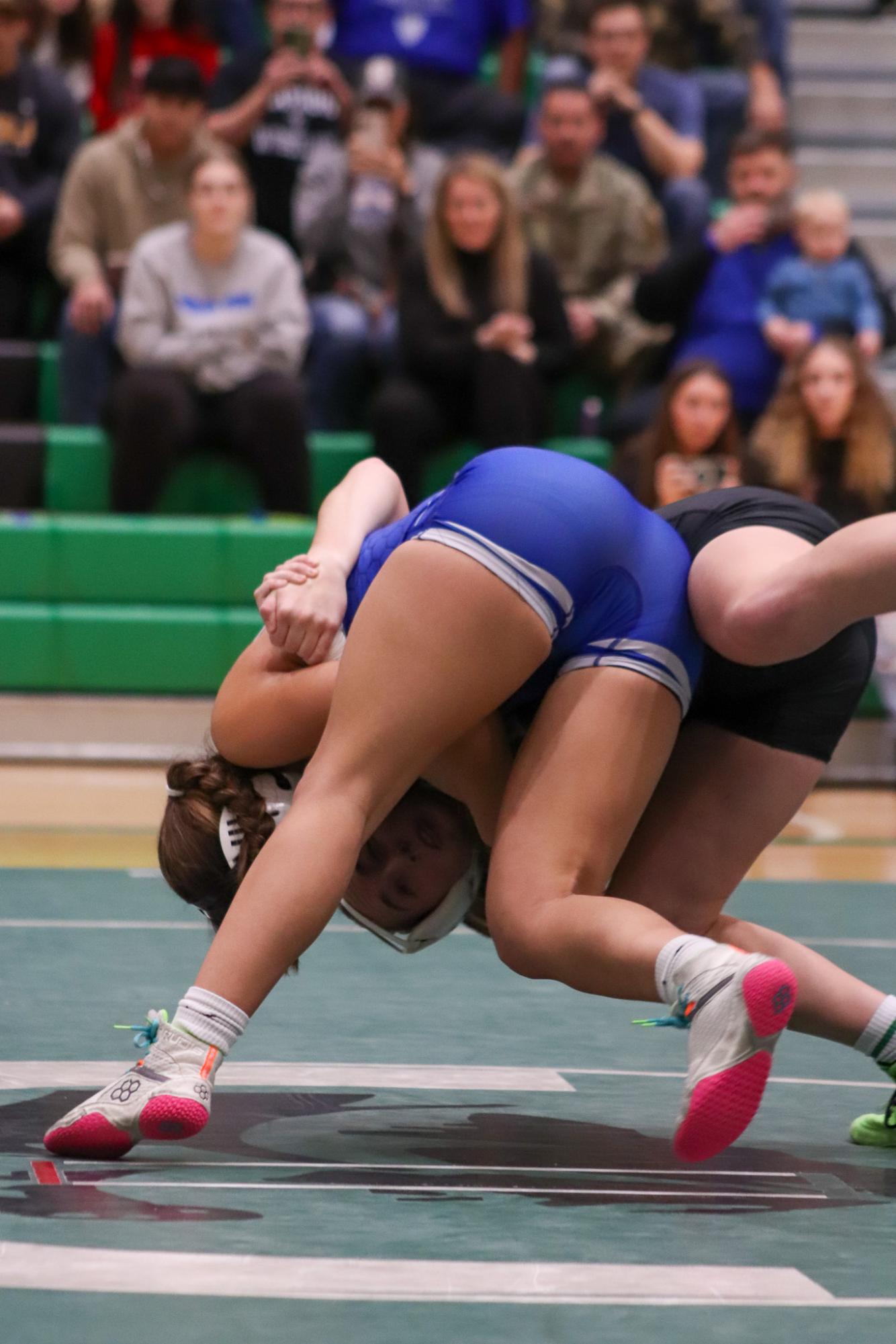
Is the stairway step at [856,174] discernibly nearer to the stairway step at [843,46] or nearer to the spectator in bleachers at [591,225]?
the stairway step at [843,46]

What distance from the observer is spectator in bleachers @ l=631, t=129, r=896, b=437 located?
711 cm

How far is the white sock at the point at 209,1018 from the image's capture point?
7.11ft

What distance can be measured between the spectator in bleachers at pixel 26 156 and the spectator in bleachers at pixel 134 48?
0.41 m

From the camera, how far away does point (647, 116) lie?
787 cm

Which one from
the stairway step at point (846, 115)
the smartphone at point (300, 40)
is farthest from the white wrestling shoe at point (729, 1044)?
the stairway step at point (846, 115)

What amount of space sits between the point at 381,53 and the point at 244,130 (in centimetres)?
80

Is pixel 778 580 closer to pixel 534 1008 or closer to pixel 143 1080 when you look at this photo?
pixel 143 1080

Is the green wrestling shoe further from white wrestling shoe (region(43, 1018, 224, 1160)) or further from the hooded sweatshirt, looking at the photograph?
the hooded sweatshirt

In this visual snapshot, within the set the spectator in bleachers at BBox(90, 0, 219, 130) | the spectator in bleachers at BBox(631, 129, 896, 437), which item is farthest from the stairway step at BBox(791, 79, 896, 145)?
the spectator in bleachers at BBox(90, 0, 219, 130)

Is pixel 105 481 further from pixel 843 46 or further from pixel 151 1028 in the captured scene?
pixel 843 46

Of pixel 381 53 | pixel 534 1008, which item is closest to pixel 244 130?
pixel 381 53

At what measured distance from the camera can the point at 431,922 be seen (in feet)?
8.25

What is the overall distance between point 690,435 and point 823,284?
127 cm

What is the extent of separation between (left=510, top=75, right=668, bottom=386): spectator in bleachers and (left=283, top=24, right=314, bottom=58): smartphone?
933mm
